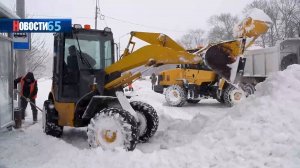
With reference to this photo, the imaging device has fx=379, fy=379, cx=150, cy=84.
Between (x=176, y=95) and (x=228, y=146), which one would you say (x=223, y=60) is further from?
(x=176, y=95)

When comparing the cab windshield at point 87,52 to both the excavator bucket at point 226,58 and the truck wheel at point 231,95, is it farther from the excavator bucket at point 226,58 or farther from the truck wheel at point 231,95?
the truck wheel at point 231,95

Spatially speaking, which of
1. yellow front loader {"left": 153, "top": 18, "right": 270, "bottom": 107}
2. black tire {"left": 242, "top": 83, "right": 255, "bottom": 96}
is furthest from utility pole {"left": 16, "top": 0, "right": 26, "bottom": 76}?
black tire {"left": 242, "top": 83, "right": 255, "bottom": 96}

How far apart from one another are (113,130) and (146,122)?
58.7 inches

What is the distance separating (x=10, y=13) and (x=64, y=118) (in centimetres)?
256

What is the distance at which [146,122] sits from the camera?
25.8 feet

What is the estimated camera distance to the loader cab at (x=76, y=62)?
7570mm

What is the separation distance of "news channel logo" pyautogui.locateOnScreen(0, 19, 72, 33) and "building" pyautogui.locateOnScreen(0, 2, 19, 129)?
2.57 ft

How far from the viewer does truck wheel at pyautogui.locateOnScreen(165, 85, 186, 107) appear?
1570 centimetres

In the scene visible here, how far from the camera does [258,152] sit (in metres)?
5.38

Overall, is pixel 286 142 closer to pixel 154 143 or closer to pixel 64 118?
pixel 154 143

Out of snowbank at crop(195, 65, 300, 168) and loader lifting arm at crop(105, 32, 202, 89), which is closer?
snowbank at crop(195, 65, 300, 168)

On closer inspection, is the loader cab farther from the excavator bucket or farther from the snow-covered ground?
the excavator bucket

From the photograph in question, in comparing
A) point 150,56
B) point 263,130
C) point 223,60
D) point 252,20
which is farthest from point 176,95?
point 263,130

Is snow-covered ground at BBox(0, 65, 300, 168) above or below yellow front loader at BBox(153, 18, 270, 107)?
below
